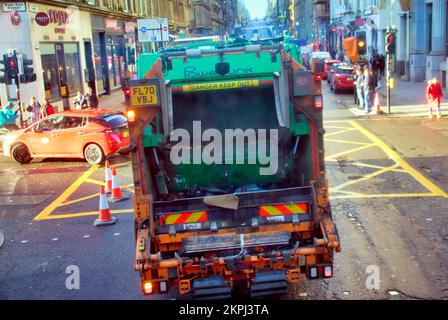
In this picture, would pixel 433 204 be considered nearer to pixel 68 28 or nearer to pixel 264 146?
pixel 264 146

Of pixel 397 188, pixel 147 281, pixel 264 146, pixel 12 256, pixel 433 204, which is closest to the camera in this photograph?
pixel 147 281

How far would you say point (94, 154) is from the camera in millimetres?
16609

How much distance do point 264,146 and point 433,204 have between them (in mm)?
4677

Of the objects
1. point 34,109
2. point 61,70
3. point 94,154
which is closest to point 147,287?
point 94,154

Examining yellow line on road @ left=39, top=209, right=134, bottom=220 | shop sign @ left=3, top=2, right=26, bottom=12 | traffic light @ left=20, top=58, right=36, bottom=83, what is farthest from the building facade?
yellow line on road @ left=39, top=209, right=134, bottom=220

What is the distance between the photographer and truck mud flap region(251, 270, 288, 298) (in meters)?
6.29

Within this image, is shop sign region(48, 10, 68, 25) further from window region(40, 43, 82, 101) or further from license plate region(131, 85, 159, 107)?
license plate region(131, 85, 159, 107)

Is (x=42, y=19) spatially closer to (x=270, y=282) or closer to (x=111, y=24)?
(x=111, y=24)

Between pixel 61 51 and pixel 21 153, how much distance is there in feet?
46.7

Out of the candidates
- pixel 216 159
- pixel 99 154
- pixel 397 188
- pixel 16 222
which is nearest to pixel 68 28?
pixel 99 154

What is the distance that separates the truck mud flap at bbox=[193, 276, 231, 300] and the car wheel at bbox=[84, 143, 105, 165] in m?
10.8

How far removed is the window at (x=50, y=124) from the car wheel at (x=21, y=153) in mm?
835

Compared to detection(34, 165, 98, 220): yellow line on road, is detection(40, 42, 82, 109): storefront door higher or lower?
higher
